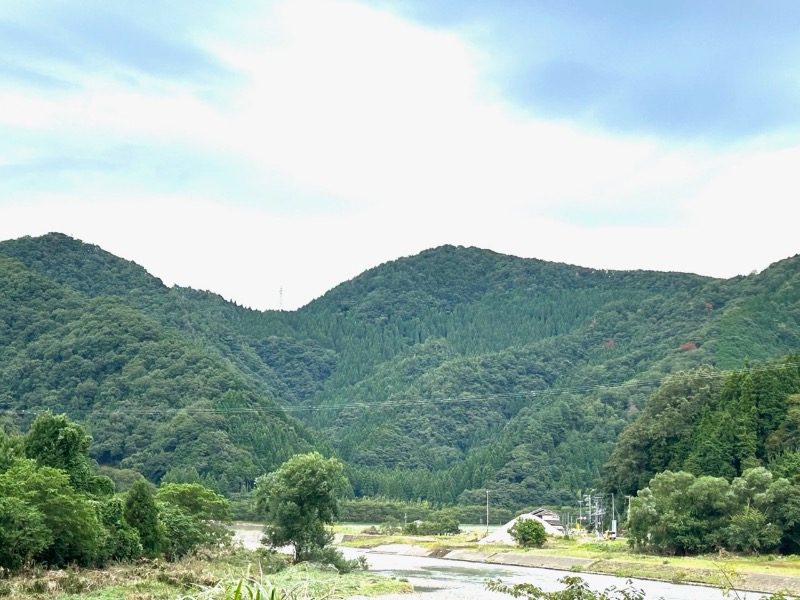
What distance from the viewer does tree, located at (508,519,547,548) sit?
323 ft

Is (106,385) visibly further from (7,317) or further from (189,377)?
(7,317)

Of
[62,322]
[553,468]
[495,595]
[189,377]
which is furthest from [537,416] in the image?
[495,595]

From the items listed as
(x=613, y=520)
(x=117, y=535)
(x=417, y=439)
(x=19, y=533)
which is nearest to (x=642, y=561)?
(x=613, y=520)

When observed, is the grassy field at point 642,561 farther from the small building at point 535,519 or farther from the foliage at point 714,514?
the small building at point 535,519

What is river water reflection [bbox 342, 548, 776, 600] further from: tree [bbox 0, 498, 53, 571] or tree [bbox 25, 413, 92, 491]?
tree [bbox 25, 413, 92, 491]

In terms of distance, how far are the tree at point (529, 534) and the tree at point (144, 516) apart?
45.1m

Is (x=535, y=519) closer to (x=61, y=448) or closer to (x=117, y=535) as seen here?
(x=61, y=448)

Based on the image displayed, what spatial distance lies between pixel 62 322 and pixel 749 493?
12184 centimetres

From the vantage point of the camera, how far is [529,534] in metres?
98.9

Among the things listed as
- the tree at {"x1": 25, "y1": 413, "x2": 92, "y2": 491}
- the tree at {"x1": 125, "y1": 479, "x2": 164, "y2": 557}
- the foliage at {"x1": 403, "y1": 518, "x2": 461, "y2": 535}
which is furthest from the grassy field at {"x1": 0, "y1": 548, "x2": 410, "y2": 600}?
the foliage at {"x1": 403, "y1": 518, "x2": 461, "y2": 535}

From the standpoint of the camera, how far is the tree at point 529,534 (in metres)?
98.6

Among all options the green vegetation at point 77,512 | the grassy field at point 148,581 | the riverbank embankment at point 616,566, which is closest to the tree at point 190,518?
the green vegetation at point 77,512

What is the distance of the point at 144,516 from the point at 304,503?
39.5ft

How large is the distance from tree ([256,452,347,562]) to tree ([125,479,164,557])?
9.88 m
